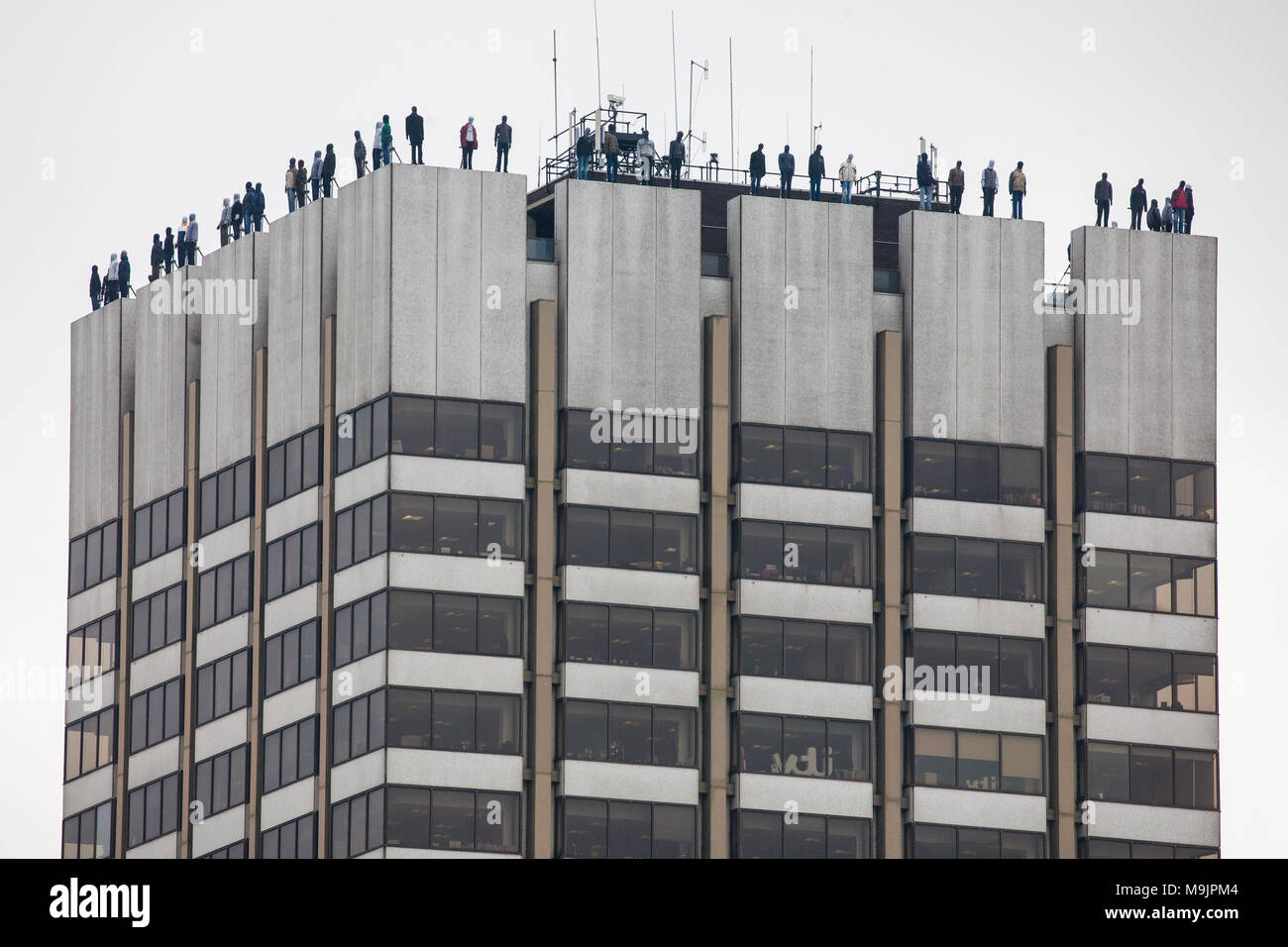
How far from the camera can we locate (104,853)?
13238cm

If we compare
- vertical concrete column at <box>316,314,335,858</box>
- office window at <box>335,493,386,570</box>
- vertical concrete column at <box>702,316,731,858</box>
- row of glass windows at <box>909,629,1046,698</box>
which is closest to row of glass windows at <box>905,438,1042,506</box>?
row of glass windows at <box>909,629,1046,698</box>

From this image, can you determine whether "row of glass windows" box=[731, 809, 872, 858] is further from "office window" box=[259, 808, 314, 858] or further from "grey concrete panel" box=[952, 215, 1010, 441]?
"grey concrete panel" box=[952, 215, 1010, 441]

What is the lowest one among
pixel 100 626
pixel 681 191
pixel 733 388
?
pixel 100 626

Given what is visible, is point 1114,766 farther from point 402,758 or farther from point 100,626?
point 100,626

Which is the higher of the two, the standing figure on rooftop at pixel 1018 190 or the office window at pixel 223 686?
the standing figure on rooftop at pixel 1018 190

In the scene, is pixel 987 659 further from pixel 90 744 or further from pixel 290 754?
pixel 90 744

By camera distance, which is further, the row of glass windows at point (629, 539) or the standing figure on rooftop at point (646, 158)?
the standing figure on rooftop at point (646, 158)

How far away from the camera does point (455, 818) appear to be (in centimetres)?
11375

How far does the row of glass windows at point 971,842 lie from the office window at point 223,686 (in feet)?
92.6

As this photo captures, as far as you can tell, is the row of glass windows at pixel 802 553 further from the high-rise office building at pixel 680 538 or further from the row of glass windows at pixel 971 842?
the row of glass windows at pixel 971 842

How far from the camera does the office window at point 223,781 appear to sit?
123 m

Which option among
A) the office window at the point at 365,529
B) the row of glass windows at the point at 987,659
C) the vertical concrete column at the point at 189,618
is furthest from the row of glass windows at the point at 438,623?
the row of glass windows at the point at 987,659

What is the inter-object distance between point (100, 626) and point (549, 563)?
2778 centimetres
